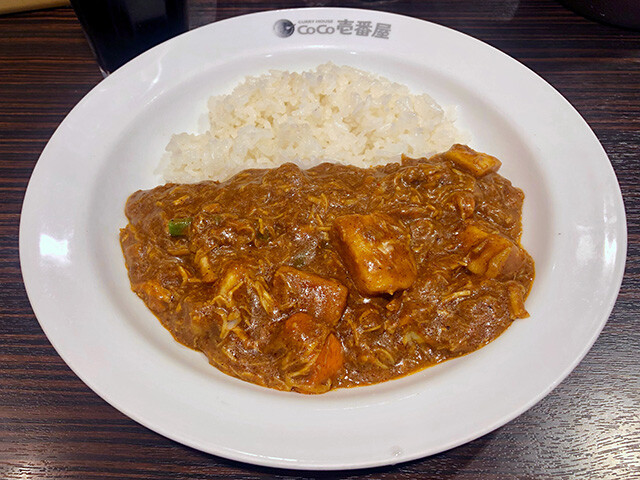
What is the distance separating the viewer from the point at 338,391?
2.14m

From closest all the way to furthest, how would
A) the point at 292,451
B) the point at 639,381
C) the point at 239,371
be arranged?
1. the point at 292,451
2. the point at 239,371
3. the point at 639,381

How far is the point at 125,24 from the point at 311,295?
2.46 metres

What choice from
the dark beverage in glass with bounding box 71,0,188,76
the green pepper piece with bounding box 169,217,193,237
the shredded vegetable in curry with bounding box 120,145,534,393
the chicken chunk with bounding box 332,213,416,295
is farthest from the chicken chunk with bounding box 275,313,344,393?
the dark beverage in glass with bounding box 71,0,188,76

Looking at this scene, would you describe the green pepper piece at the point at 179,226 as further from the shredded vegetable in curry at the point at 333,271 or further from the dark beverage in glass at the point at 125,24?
the dark beverage in glass at the point at 125,24

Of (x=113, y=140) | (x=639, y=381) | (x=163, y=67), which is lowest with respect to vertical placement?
(x=639, y=381)

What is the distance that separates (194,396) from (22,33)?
3.76 metres

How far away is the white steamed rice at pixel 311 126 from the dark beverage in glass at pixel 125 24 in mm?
733

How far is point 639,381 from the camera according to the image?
235cm

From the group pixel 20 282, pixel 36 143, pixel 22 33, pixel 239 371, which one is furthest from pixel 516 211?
pixel 22 33

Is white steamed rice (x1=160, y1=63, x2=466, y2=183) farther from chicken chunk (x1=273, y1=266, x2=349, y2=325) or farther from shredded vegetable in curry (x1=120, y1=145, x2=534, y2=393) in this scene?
chicken chunk (x1=273, y1=266, x2=349, y2=325)

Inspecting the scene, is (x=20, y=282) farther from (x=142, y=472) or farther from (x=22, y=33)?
(x=22, y=33)

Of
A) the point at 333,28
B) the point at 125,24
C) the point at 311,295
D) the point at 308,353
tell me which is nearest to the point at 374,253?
the point at 311,295

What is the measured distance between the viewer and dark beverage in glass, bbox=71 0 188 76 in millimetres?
3299

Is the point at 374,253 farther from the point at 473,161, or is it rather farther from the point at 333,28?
the point at 333,28
